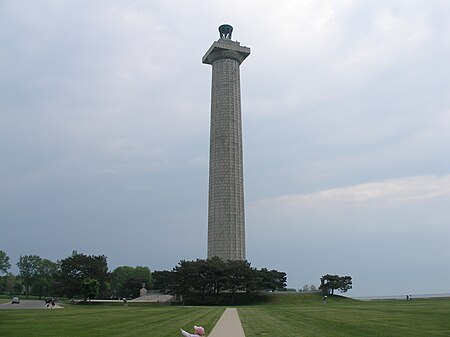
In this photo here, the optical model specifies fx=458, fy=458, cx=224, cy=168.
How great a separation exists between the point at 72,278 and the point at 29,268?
3261 cm

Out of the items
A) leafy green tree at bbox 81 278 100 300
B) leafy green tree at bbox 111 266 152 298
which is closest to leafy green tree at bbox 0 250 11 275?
leafy green tree at bbox 111 266 152 298

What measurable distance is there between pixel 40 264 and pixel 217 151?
48681 mm

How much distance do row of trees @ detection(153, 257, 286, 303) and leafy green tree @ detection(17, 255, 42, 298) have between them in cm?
4515

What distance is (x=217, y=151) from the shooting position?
80.4m

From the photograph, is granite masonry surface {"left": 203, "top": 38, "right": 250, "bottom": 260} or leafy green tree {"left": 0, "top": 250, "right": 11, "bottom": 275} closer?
granite masonry surface {"left": 203, "top": 38, "right": 250, "bottom": 260}

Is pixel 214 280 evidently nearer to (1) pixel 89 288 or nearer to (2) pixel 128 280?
(1) pixel 89 288

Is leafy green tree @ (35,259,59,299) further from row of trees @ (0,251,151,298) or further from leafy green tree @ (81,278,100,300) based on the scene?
leafy green tree @ (81,278,100,300)

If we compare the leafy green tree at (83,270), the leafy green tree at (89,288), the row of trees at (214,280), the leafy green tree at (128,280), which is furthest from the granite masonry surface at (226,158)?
the leafy green tree at (89,288)

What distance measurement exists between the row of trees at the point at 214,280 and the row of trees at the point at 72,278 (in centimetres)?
1138

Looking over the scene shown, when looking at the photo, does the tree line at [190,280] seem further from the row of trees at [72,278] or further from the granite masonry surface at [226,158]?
the granite masonry surface at [226,158]

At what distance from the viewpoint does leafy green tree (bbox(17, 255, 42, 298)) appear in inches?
3856

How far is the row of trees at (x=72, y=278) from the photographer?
69500 millimetres

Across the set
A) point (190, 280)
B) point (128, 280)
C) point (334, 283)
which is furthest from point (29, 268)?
point (334, 283)

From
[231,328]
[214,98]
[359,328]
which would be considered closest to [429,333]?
[359,328]
